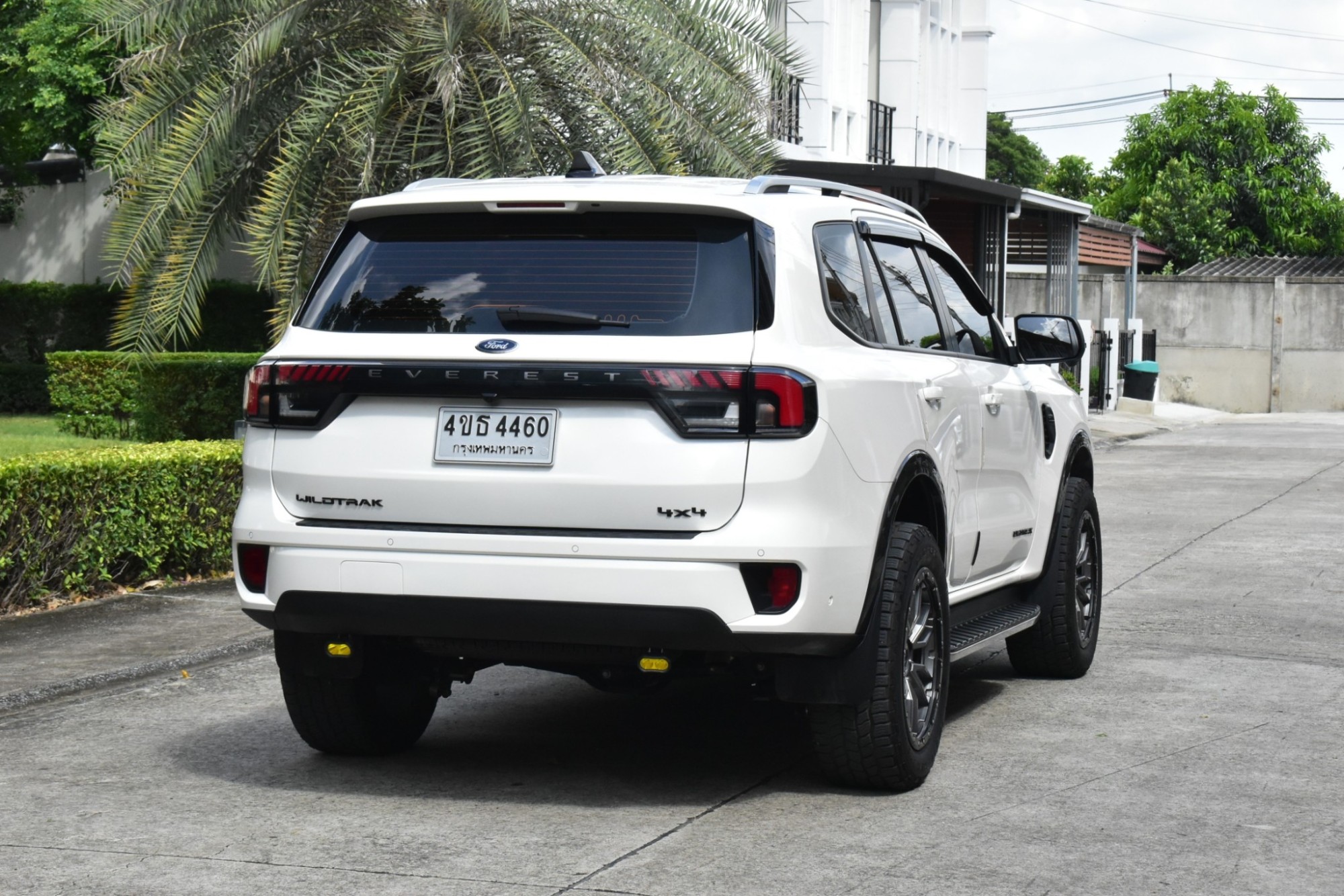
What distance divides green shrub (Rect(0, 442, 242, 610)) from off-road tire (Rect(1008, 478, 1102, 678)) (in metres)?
4.85

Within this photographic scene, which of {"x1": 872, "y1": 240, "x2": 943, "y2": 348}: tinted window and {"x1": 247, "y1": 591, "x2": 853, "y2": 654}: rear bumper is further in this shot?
{"x1": 872, "y1": 240, "x2": 943, "y2": 348}: tinted window

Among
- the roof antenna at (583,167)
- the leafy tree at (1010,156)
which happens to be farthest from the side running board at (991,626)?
the leafy tree at (1010,156)

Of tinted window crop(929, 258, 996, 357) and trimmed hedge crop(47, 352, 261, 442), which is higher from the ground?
→ tinted window crop(929, 258, 996, 357)

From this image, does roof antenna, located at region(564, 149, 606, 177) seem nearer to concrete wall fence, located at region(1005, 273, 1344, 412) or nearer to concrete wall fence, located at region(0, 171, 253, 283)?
concrete wall fence, located at region(0, 171, 253, 283)

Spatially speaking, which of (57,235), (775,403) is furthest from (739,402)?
(57,235)

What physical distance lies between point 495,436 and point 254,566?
3.02 feet

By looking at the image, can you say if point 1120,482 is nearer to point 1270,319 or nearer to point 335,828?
point 335,828

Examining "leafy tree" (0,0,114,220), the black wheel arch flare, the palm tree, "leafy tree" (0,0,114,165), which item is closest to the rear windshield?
the black wheel arch flare

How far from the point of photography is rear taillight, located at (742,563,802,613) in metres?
5.22

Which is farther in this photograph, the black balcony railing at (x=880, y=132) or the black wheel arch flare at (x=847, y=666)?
the black balcony railing at (x=880, y=132)

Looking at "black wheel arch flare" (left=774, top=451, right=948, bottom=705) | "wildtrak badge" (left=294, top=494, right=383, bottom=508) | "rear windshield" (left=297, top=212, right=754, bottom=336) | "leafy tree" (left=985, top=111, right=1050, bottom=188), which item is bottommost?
"black wheel arch flare" (left=774, top=451, right=948, bottom=705)

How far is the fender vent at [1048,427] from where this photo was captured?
25.2ft

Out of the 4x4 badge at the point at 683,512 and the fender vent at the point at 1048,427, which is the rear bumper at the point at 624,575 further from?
the fender vent at the point at 1048,427

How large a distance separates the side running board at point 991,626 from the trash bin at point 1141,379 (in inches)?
1076
